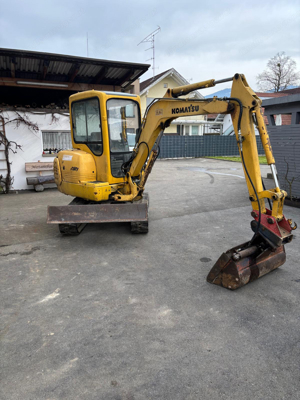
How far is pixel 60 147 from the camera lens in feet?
38.1

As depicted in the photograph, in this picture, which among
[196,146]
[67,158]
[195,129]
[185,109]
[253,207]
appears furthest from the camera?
[195,129]

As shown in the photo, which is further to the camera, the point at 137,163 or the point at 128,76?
the point at 128,76

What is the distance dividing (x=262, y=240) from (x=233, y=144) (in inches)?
840

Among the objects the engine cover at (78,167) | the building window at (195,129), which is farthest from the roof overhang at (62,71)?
the building window at (195,129)

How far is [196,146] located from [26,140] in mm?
14855

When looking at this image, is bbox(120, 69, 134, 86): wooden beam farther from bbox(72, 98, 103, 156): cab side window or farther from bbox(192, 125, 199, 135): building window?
bbox(192, 125, 199, 135): building window

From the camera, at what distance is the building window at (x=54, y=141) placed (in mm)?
11367

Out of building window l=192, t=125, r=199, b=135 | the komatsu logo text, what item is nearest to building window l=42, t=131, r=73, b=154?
the komatsu logo text

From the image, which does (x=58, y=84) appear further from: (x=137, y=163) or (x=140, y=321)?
(x=140, y=321)

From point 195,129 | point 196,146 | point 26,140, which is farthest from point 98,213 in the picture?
point 195,129

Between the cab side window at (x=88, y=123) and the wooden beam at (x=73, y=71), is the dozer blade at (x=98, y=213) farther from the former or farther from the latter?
the wooden beam at (x=73, y=71)

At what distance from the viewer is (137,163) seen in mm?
6090

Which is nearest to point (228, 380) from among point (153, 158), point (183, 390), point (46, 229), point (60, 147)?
point (183, 390)

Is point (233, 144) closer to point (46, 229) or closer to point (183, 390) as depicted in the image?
point (46, 229)
